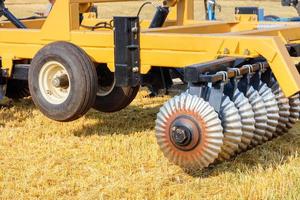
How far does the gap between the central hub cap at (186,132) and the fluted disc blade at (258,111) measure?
58cm

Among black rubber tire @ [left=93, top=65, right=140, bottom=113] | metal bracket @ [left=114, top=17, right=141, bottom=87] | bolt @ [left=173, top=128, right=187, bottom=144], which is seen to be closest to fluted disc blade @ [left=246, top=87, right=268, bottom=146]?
bolt @ [left=173, top=128, right=187, bottom=144]

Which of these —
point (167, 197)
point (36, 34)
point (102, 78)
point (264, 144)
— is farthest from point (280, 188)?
point (36, 34)

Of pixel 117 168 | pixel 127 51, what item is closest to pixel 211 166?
pixel 117 168

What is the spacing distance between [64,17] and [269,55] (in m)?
1.74

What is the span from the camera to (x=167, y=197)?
373cm

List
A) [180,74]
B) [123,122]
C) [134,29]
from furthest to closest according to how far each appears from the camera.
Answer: [123,122], [180,74], [134,29]

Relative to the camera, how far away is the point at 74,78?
15.1 ft

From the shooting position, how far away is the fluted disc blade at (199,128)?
3732mm

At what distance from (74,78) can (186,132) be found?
120 cm

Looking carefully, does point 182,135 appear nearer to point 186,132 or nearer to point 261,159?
point 186,132

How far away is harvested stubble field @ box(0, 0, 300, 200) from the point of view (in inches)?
149

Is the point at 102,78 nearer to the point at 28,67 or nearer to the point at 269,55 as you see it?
the point at 28,67

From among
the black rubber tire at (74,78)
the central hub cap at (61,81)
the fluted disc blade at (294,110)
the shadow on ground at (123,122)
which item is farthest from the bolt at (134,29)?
the fluted disc blade at (294,110)

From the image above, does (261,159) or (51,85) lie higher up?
(51,85)
